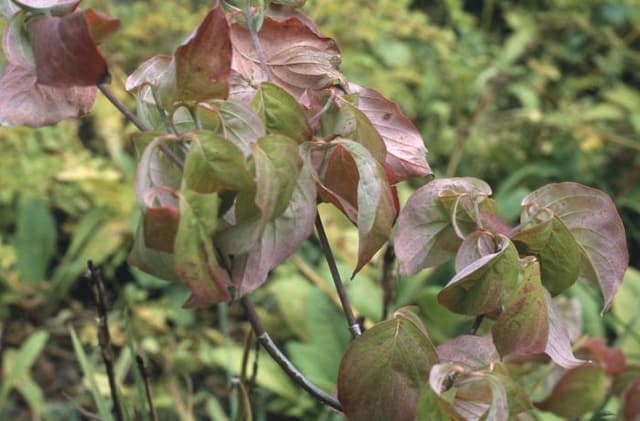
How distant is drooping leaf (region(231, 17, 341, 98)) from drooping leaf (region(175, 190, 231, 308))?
0.15m

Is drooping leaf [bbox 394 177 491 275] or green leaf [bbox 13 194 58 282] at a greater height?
drooping leaf [bbox 394 177 491 275]

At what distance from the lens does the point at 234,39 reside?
0.60 metres

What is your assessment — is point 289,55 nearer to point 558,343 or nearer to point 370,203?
point 370,203

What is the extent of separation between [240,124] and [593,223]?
0.27 metres

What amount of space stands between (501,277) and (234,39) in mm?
244

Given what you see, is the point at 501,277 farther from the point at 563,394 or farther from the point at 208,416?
the point at 208,416

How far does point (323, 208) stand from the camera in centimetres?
183

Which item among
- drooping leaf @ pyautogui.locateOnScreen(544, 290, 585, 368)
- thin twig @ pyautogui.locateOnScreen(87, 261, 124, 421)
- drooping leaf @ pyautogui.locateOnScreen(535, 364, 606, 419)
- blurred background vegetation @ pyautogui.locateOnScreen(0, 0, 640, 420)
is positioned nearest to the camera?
drooping leaf @ pyautogui.locateOnScreen(544, 290, 585, 368)

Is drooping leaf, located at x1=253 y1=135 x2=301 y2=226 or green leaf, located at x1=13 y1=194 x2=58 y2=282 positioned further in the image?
green leaf, located at x1=13 y1=194 x2=58 y2=282

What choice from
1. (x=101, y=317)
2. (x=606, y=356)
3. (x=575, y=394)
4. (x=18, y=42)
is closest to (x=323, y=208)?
(x=606, y=356)

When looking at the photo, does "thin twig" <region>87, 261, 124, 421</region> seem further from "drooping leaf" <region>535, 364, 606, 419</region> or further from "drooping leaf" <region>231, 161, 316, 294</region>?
"drooping leaf" <region>535, 364, 606, 419</region>

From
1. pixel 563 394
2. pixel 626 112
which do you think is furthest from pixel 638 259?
pixel 563 394

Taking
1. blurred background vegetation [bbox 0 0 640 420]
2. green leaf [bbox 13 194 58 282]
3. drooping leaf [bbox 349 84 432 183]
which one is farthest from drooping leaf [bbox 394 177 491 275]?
green leaf [bbox 13 194 58 282]

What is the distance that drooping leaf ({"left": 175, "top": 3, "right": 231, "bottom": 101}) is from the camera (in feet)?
Result: 1.62
